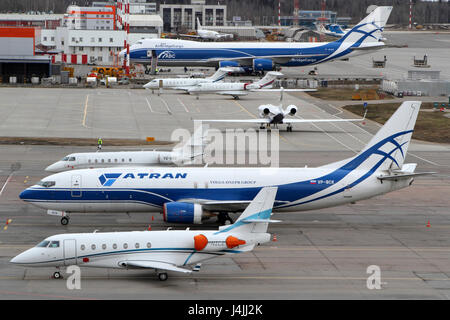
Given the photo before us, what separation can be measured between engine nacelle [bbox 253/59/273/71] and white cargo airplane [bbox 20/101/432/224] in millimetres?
95122

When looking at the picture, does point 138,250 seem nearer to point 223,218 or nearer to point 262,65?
point 223,218

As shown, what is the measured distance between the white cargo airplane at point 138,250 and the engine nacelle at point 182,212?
31.1ft

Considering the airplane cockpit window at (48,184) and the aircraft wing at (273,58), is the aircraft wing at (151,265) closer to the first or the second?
the airplane cockpit window at (48,184)

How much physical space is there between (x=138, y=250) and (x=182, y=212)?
407 inches

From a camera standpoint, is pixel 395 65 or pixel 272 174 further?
pixel 395 65

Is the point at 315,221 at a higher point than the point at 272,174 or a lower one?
lower

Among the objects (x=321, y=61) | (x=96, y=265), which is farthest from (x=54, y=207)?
(x=321, y=61)

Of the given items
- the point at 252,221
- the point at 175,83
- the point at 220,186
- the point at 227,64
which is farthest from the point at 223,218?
the point at 227,64

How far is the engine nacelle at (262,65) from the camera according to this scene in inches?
5748

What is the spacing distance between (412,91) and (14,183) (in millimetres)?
85339

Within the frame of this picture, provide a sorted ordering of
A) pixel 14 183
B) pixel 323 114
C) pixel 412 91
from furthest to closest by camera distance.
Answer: pixel 412 91 → pixel 323 114 → pixel 14 183

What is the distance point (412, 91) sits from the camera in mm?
129875

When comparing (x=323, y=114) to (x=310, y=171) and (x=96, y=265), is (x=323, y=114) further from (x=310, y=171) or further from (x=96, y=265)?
(x=96, y=265)

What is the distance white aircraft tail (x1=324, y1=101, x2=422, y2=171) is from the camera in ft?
170
